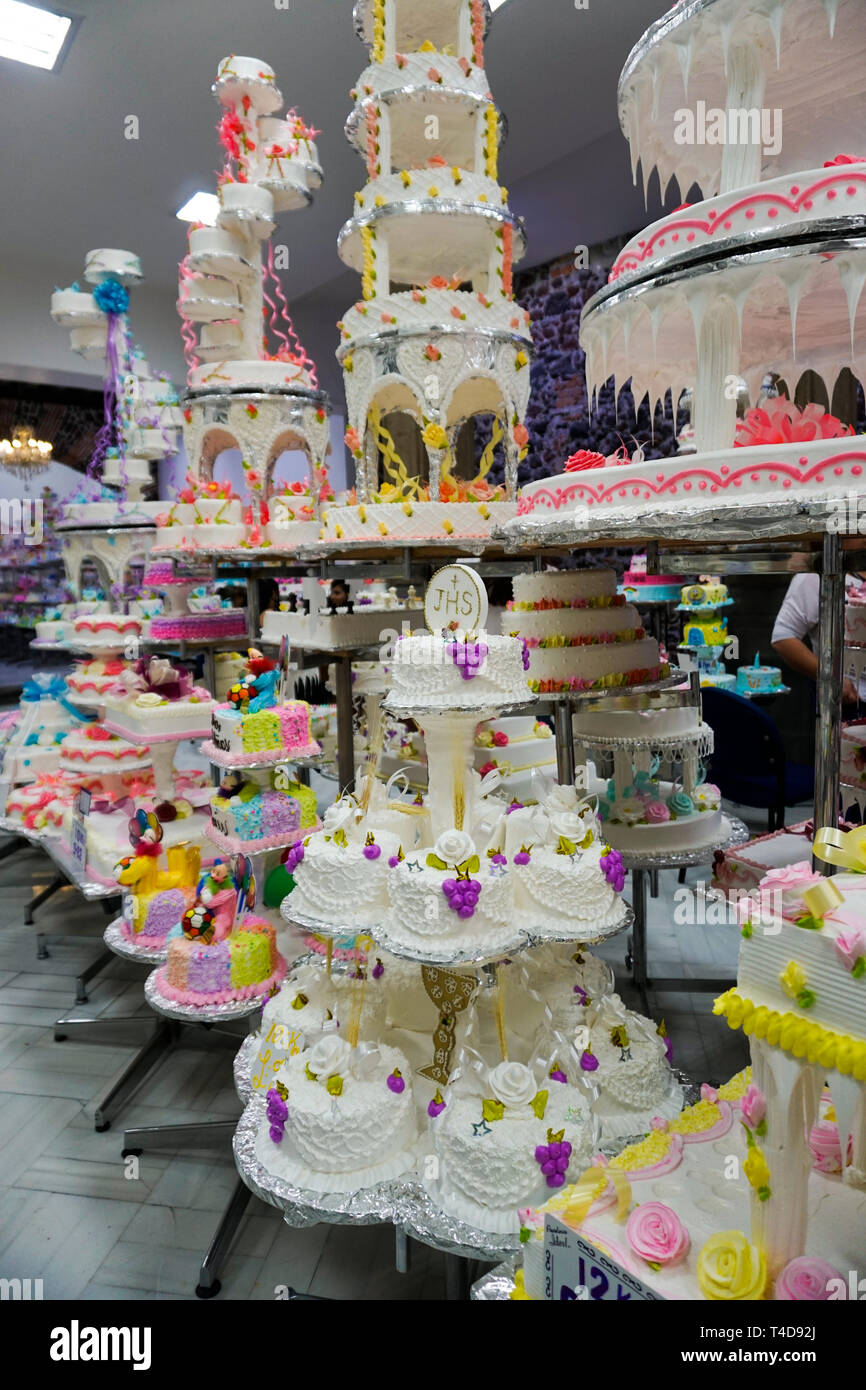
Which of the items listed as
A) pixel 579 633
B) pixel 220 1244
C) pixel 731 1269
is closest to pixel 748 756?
pixel 579 633

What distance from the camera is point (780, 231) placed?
214 centimetres

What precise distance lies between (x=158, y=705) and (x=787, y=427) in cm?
384

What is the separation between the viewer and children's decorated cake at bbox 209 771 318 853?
389 centimetres

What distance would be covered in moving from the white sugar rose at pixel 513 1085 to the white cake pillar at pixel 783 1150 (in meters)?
0.88

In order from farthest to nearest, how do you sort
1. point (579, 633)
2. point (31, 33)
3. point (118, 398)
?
1. point (118, 398)
2. point (31, 33)
3. point (579, 633)

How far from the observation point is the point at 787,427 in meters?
2.27

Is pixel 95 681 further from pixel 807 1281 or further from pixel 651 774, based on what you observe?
pixel 807 1281

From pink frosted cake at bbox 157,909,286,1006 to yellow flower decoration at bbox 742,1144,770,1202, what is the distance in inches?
90.1

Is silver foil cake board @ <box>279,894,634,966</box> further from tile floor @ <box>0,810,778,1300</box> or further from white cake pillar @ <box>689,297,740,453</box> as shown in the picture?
white cake pillar @ <box>689,297,740,453</box>

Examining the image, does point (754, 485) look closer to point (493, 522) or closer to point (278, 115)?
point (493, 522)

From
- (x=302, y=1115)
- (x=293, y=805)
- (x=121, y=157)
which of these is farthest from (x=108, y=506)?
(x=302, y=1115)

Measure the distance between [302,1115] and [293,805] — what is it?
1.83 m

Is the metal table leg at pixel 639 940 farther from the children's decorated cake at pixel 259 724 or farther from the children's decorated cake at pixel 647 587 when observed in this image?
the children's decorated cake at pixel 647 587

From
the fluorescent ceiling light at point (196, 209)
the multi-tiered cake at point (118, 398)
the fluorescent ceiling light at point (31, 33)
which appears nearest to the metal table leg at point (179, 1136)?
the multi-tiered cake at point (118, 398)
